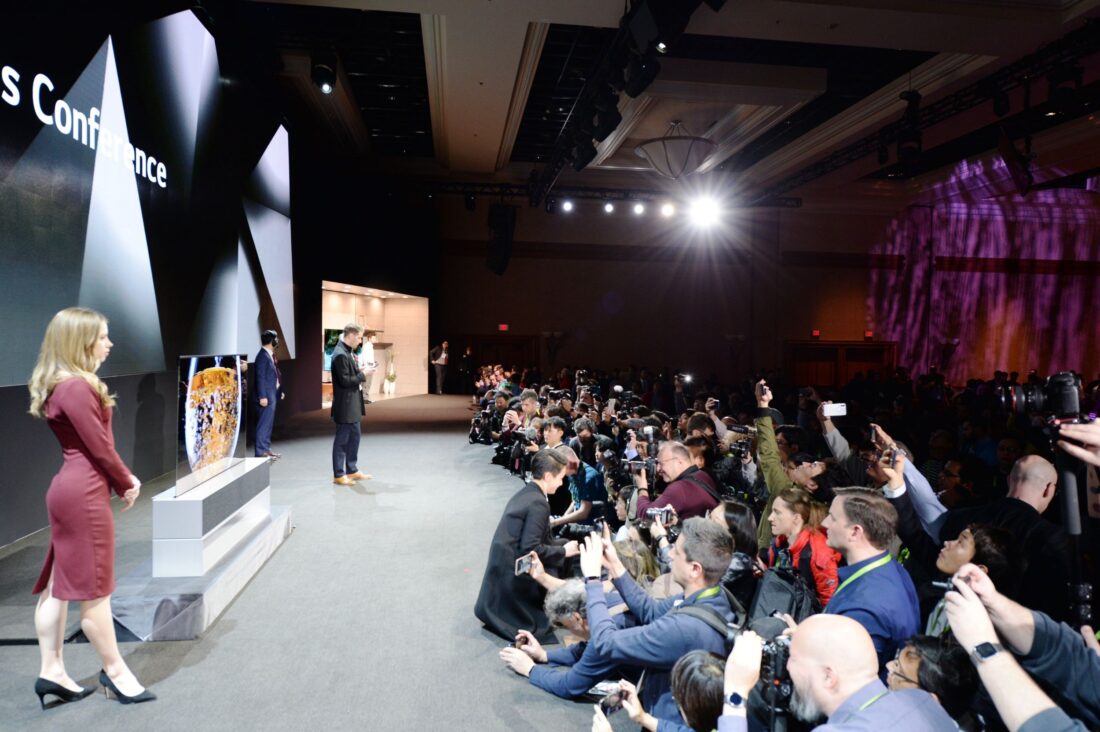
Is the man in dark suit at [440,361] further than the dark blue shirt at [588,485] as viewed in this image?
Yes

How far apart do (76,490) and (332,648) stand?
1.30 m

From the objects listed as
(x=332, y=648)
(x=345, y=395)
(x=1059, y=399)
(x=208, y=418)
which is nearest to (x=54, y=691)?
(x=332, y=648)

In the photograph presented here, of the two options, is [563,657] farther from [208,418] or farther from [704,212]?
[704,212]

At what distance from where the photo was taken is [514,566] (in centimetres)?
333

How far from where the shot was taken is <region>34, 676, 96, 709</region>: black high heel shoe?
2488mm

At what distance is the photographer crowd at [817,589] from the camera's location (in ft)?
4.73

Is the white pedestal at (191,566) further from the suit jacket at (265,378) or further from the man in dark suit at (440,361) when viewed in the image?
the man in dark suit at (440,361)

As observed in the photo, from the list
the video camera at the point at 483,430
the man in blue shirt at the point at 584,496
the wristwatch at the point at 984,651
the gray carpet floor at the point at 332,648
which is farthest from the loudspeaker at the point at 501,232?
the wristwatch at the point at 984,651

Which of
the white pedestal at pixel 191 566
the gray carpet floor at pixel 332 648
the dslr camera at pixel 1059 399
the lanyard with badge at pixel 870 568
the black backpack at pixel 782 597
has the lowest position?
the gray carpet floor at pixel 332 648

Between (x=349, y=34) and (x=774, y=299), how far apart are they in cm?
1273

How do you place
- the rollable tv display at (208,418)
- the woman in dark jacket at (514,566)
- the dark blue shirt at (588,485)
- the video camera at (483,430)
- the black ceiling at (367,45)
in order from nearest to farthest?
the woman in dark jacket at (514,566) < the rollable tv display at (208,418) < the dark blue shirt at (588,485) < the black ceiling at (367,45) < the video camera at (483,430)

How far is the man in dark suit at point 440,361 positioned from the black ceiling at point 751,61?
21.7 feet

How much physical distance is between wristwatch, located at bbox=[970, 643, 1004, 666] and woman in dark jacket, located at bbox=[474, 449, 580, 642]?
85.2 inches

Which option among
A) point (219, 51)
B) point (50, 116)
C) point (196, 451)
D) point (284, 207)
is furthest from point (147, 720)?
point (284, 207)
